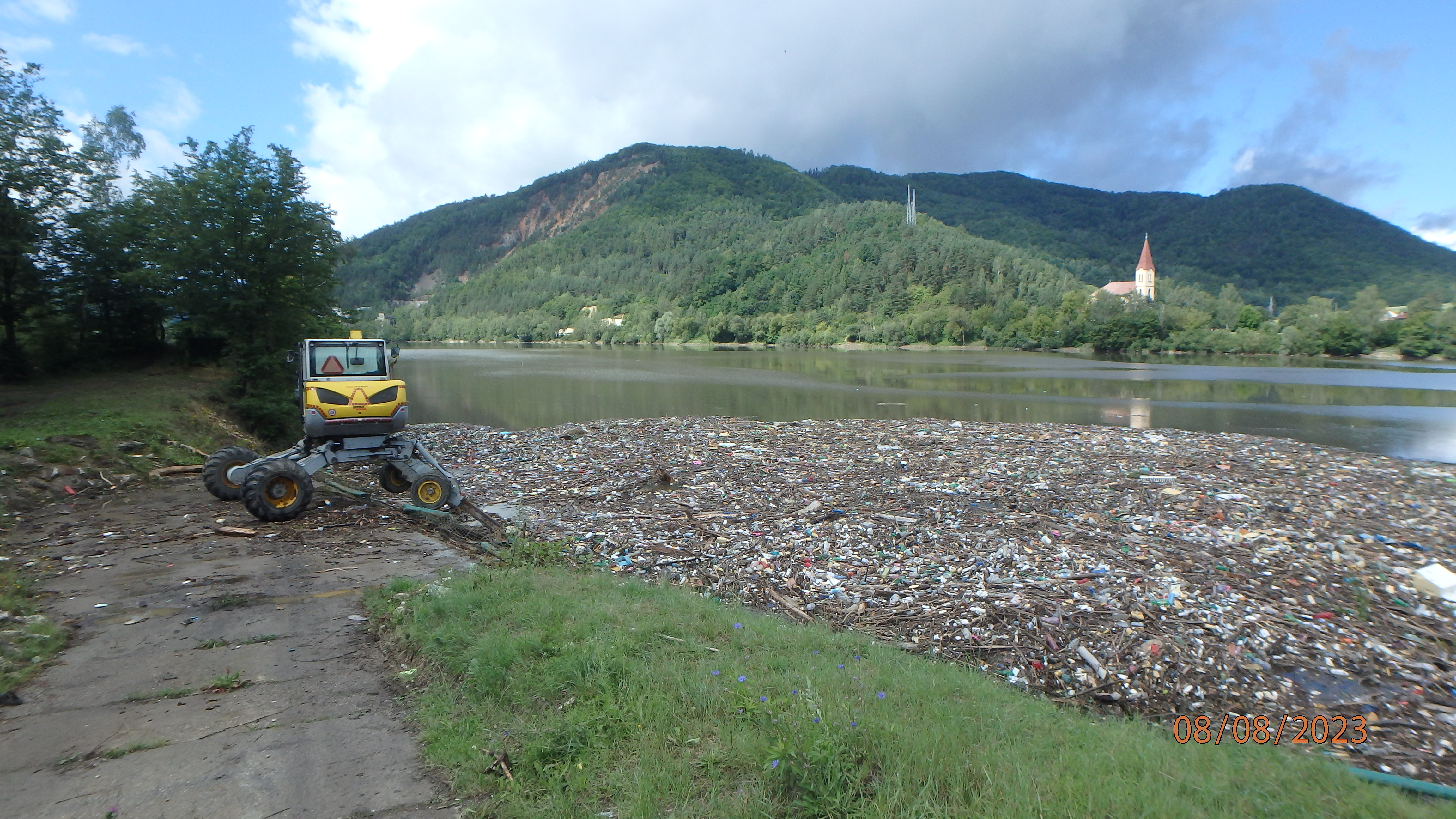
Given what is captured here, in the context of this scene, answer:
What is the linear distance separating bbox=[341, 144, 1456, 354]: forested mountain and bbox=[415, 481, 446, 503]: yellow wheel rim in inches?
1911

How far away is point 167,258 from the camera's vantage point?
18312 mm

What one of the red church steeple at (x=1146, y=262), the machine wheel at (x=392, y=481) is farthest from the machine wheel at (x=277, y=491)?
the red church steeple at (x=1146, y=262)

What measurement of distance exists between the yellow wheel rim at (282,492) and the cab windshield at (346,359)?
1.76m

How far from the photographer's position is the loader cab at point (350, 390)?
978cm

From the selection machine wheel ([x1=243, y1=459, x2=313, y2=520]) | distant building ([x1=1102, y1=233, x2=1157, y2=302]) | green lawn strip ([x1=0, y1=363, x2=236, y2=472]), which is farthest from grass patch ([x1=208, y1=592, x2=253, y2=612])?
distant building ([x1=1102, y1=233, x2=1157, y2=302])

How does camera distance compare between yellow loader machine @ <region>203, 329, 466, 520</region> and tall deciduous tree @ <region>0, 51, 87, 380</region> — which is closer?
yellow loader machine @ <region>203, 329, 466, 520</region>

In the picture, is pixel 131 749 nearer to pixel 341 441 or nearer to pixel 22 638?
pixel 22 638

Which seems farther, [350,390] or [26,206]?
[26,206]

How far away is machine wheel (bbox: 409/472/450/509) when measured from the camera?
10016 millimetres

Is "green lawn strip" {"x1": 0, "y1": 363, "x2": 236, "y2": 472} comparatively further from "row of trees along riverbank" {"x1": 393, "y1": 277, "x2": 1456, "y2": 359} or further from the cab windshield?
"row of trees along riverbank" {"x1": 393, "y1": 277, "x2": 1456, "y2": 359}

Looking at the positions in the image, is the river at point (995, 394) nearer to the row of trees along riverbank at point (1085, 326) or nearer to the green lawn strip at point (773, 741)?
the row of trees along riverbank at point (1085, 326)

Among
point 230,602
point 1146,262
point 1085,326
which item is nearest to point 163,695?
point 230,602
